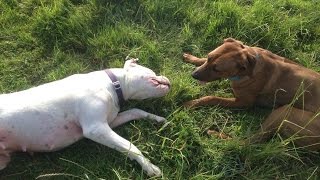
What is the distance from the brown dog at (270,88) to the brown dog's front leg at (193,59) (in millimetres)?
488

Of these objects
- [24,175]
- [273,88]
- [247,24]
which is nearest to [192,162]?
[273,88]

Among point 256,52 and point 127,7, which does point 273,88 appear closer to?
point 256,52

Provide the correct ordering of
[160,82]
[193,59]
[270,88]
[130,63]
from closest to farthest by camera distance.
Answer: [160,82]
[130,63]
[270,88]
[193,59]

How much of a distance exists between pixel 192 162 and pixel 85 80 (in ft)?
4.21

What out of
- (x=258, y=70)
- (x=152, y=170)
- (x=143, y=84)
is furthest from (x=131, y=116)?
(x=258, y=70)

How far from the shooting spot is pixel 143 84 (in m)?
4.66

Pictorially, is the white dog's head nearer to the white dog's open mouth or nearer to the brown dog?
the white dog's open mouth

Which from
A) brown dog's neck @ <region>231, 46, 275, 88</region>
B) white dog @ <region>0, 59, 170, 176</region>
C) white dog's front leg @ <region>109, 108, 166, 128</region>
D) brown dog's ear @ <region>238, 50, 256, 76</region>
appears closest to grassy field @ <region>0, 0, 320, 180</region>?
white dog's front leg @ <region>109, 108, 166, 128</region>

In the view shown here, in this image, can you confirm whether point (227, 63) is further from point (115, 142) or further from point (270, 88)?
point (115, 142)

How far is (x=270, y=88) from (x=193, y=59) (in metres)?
0.95

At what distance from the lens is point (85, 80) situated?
14.8 feet

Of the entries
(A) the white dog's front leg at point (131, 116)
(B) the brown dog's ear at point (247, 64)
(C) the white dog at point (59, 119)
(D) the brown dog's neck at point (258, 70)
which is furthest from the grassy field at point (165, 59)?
(B) the brown dog's ear at point (247, 64)

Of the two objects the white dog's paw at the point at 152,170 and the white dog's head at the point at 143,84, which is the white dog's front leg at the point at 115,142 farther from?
the white dog's head at the point at 143,84

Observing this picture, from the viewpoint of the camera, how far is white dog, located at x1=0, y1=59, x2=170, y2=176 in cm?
419
